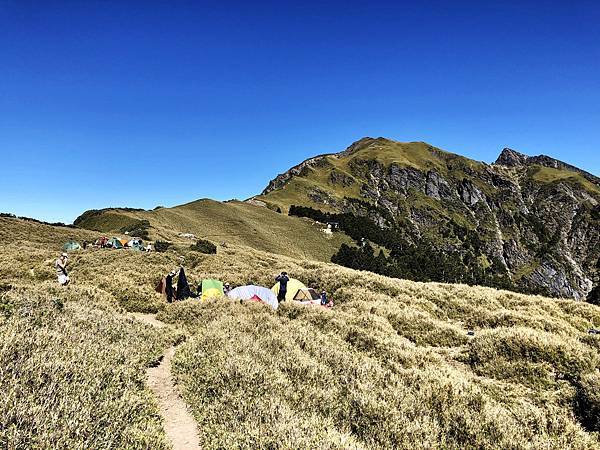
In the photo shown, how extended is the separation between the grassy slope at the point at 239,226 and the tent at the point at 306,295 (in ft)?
145

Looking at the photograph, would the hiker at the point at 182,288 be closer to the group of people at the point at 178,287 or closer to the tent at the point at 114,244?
the group of people at the point at 178,287

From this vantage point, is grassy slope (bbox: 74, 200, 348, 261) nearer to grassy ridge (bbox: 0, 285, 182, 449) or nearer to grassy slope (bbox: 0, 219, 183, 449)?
grassy slope (bbox: 0, 219, 183, 449)

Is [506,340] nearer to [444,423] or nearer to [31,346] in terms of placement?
[444,423]

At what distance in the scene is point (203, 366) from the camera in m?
8.66

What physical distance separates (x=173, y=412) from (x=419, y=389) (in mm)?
4966

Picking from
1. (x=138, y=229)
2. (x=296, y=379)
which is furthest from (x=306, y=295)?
(x=138, y=229)

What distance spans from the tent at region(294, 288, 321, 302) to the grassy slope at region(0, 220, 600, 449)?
5.29 m

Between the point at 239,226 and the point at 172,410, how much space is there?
8332 centimetres

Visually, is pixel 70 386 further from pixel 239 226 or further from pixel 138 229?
pixel 239 226

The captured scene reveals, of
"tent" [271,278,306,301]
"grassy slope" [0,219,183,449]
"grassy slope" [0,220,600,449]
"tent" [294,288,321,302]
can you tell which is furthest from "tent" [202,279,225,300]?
"grassy slope" [0,219,183,449]

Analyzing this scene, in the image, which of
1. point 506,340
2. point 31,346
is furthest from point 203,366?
point 506,340

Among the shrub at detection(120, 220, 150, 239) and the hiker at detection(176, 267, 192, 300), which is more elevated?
the shrub at detection(120, 220, 150, 239)

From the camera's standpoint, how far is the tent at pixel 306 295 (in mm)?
21311

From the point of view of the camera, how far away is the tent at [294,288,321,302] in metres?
21.3
